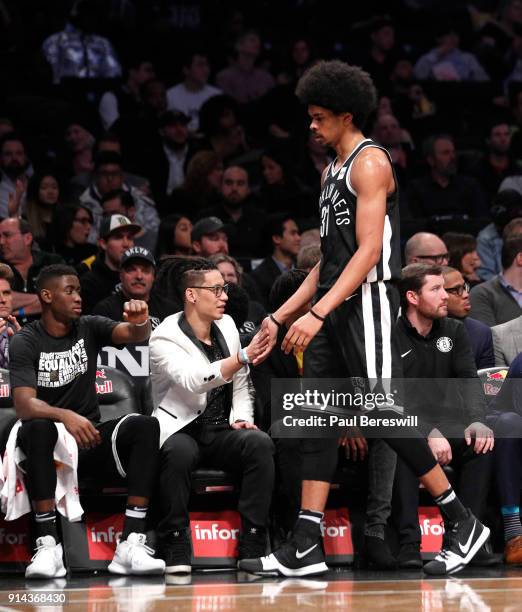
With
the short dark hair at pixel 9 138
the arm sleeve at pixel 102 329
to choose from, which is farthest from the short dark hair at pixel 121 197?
the arm sleeve at pixel 102 329

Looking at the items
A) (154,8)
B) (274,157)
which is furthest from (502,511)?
(154,8)

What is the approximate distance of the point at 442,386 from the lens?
659 centimetres

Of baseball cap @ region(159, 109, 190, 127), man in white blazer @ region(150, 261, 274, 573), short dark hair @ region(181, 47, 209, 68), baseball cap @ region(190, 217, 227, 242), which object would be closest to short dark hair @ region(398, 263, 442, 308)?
man in white blazer @ region(150, 261, 274, 573)

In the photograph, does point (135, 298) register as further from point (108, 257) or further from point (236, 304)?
point (236, 304)

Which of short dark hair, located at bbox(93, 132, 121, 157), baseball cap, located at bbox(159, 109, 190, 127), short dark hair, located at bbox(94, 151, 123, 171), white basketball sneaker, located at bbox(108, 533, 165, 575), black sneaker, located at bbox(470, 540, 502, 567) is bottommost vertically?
black sneaker, located at bbox(470, 540, 502, 567)

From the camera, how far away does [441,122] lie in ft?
45.1

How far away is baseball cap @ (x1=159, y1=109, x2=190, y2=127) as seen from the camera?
12016 millimetres

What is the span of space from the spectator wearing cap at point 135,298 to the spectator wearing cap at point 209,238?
1.02m

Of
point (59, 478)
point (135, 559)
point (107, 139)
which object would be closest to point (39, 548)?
point (59, 478)

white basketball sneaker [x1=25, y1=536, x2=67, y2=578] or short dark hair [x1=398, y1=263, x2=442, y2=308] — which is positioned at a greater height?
short dark hair [x1=398, y1=263, x2=442, y2=308]

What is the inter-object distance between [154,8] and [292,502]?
9.60 meters

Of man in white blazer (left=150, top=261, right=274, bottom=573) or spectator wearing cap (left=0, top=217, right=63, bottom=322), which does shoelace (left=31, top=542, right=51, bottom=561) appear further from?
spectator wearing cap (left=0, top=217, right=63, bottom=322)

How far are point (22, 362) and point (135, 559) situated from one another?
1.12 meters

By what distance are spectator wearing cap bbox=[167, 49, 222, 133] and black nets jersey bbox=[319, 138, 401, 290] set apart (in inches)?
301
